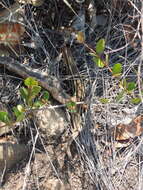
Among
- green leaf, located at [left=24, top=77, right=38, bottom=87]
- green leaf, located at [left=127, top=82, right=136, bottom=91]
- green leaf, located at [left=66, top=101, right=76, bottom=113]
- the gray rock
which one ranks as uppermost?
green leaf, located at [left=24, top=77, right=38, bottom=87]

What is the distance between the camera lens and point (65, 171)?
4.55 feet

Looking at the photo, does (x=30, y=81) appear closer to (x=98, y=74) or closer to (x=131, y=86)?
(x=131, y=86)

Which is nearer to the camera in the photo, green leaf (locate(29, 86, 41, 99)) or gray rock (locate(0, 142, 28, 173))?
green leaf (locate(29, 86, 41, 99))

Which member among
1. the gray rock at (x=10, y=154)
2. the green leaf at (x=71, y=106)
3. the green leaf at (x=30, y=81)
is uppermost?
the green leaf at (x=30, y=81)

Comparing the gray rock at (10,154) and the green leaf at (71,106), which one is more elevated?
the green leaf at (71,106)

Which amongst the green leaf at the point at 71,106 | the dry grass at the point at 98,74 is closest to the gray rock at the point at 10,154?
the dry grass at the point at 98,74


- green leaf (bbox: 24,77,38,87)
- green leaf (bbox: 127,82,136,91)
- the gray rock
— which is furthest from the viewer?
the gray rock

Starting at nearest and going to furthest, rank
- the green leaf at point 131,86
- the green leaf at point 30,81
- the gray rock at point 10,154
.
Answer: the green leaf at point 30,81 → the green leaf at point 131,86 → the gray rock at point 10,154

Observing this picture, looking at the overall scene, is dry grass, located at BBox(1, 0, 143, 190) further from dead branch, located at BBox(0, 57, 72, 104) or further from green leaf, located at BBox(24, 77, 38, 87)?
green leaf, located at BBox(24, 77, 38, 87)

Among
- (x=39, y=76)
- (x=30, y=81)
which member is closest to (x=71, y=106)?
(x=39, y=76)

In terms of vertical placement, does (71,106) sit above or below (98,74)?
below

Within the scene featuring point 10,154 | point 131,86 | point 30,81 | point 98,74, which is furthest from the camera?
point 98,74

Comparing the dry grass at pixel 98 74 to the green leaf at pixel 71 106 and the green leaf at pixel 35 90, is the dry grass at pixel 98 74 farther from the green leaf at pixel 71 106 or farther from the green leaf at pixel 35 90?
the green leaf at pixel 35 90

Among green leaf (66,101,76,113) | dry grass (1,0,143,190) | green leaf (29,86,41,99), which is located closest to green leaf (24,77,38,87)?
green leaf (29,86,41,99)
